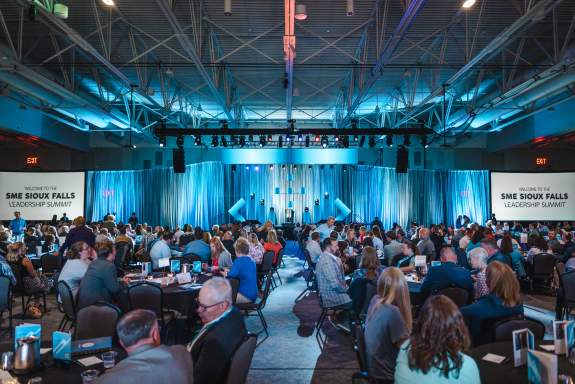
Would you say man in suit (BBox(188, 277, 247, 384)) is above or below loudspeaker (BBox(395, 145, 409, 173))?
below

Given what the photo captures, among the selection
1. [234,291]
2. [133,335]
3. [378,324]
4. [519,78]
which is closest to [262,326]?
[234,291]

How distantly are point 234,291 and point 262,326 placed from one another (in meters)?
1.28

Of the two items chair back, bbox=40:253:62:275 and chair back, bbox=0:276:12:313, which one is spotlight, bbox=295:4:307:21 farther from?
Answer: chair back, bbox=40:253:62:275

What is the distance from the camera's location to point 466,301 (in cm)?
502

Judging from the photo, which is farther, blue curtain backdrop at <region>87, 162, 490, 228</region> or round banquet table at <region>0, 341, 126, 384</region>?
blue curtain backdrop at <region>87, 162, 490, 228</region>

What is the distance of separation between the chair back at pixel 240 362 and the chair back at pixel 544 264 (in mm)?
7611

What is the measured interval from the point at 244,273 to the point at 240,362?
3279mm

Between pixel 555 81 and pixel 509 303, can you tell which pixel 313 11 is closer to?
pixel 555 81

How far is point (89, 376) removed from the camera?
8.38 feet

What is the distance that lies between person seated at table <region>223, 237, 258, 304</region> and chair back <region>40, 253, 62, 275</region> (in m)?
4.56

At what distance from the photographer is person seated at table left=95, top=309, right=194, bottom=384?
2053 millimetres

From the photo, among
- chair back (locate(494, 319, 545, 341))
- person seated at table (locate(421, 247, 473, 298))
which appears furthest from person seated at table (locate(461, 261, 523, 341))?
person seated at table (locate(421, 247, 473, 298))

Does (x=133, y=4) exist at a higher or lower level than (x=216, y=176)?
higher

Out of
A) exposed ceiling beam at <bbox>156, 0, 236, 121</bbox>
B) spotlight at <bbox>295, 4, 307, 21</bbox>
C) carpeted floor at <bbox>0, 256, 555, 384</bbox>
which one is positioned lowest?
carpeted floor at <bbox>0, 256, 555, 384</bbox>
